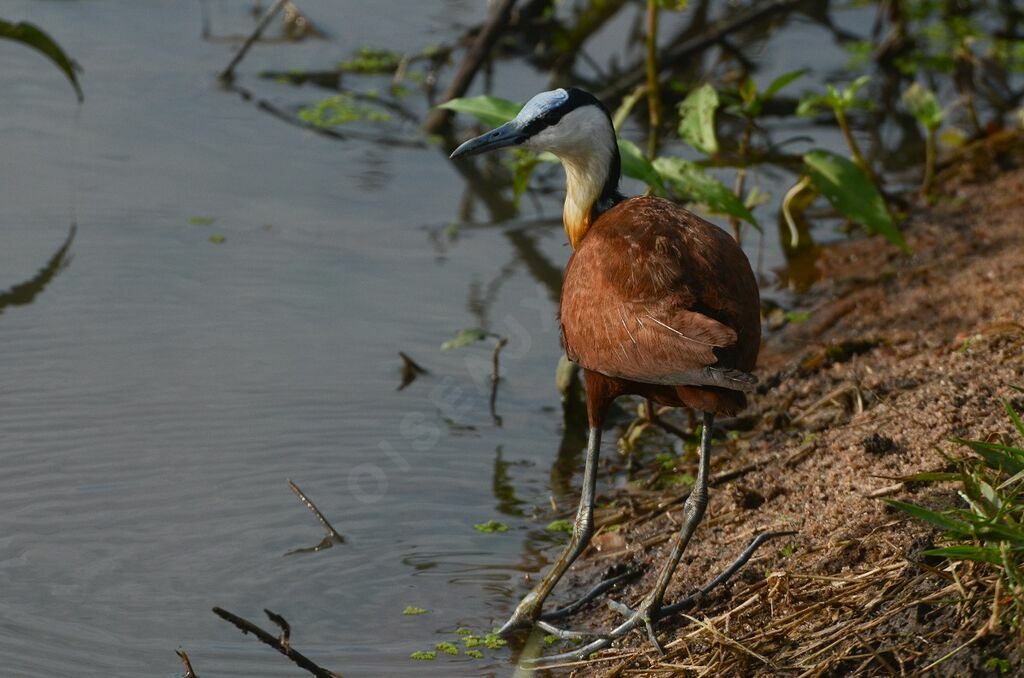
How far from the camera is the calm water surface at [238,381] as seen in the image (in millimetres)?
4398

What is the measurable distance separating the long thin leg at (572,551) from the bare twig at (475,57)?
4397 millimetres

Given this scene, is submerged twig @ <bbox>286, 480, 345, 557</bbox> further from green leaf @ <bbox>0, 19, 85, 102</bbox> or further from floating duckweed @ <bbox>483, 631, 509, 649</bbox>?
green leaf @ <bbox>0, 19, 85, 102</bbox>

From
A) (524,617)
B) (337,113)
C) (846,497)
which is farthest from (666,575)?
(337,113)

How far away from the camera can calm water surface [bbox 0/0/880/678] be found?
4398mm

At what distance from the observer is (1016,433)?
4.09m

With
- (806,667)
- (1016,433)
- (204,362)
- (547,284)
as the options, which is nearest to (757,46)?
(547,284)

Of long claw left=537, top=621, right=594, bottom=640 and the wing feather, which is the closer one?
the wing feather

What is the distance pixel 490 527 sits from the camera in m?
5.02

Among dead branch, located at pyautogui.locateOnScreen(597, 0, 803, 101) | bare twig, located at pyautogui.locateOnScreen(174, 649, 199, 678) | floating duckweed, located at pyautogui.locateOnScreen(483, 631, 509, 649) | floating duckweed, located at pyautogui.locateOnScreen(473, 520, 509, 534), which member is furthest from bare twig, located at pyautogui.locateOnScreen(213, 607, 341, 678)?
dead branch, located at pyautogui.locateOnScreen(597, 0, 803, 101)

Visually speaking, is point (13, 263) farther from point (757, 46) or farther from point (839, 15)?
point (839, 15)

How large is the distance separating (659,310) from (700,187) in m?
1.67

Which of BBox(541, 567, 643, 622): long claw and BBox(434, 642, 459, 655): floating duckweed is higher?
BBox(541, 567, 643, 622): long claw

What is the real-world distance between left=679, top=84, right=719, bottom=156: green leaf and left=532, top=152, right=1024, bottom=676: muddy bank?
1.02m

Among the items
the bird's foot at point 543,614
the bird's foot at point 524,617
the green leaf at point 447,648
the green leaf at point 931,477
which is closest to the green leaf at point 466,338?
the bird's foot at point 543,614
